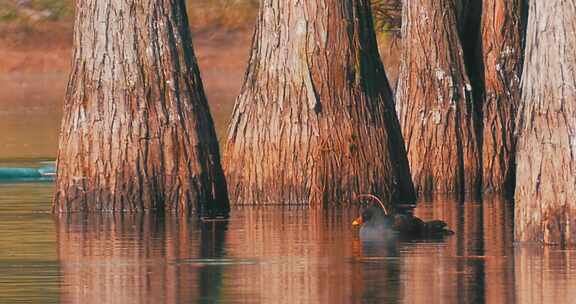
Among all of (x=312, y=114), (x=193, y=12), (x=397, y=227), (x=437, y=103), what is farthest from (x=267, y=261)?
(x=193, y=12)

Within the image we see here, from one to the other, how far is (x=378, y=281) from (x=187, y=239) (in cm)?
451

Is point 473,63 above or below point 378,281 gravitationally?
above

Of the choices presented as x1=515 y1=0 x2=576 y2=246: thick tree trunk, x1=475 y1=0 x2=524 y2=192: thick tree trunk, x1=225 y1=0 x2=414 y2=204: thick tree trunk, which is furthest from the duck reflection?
x1=475 y1=0 x2=524 y2=192: thick tree trunk

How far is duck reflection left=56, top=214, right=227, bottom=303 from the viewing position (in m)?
19.1

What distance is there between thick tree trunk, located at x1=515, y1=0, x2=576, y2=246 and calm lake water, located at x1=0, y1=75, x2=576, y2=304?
0.33 metres

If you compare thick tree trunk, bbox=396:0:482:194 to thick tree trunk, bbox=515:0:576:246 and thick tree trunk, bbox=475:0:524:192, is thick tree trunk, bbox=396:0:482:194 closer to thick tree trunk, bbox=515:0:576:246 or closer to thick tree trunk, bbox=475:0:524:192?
thick tree trunk, bbox=475:0:524:192

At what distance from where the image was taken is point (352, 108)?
27.8 meters

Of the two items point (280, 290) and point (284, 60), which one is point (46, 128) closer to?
point (284, 60)

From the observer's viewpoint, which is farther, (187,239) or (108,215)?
(108,215)

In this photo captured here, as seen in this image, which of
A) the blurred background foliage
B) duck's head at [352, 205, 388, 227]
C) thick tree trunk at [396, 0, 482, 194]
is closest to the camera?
duck's head at [352, 205, 388, 227]

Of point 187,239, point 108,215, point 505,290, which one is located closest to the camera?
point 505,290

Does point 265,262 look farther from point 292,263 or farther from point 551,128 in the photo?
point 551,128

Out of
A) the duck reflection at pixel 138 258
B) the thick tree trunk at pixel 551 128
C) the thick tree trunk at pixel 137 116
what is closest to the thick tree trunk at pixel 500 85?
the thick tree trunk at pixel 137 116

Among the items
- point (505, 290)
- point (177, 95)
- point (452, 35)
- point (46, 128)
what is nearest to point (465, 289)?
point (505, 290)
